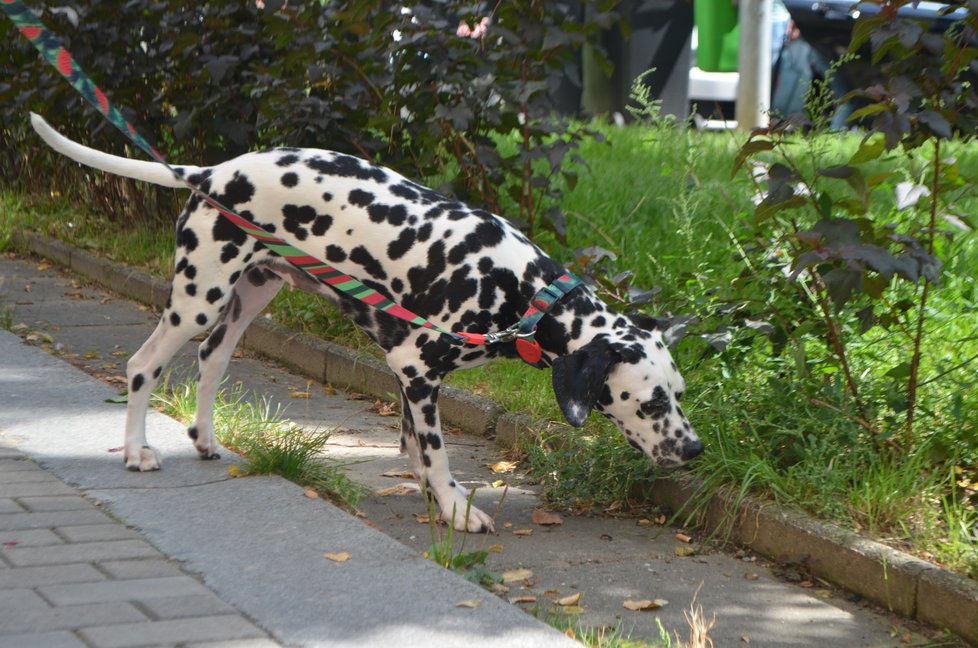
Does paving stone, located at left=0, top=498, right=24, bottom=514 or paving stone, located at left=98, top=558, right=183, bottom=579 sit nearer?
paving stone, located at left=98, top=558, right=183, bottom=579

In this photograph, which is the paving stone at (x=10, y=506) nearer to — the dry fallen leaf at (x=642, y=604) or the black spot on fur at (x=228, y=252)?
the black spot on fur at (x=228, y=252)

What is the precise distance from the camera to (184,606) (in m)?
3.53

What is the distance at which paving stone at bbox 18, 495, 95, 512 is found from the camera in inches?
174

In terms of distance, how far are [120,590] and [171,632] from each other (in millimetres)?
377

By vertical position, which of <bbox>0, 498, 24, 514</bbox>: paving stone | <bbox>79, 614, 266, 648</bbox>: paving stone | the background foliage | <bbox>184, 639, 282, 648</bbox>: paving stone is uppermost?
the background foliage

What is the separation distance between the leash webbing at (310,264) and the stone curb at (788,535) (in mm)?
967

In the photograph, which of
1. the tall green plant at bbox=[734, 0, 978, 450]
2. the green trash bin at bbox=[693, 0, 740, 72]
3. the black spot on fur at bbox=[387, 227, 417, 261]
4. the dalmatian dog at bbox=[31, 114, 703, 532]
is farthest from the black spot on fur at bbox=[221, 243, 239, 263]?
the green trash bin at bbox=[693, 0, 740, 72]

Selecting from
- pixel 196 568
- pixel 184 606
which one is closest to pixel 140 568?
pixel 196 568

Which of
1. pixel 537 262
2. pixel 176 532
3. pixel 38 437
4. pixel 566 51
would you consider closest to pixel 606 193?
pixel 566 51

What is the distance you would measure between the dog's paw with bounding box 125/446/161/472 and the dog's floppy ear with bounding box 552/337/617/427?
1610 millimetres

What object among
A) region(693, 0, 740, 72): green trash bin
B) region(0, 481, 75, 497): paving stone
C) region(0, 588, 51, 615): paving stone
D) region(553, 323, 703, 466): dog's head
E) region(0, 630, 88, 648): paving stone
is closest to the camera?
region(0, 630, 88, 648): paving stone

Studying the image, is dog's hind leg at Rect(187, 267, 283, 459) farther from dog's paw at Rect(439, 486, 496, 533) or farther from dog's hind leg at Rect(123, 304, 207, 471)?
dog's paw at Rect(439, 486, 496, 533)

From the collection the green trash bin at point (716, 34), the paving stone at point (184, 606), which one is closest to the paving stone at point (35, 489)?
the paving stone at point (184, 606)

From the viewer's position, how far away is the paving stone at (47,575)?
3.67 metres
